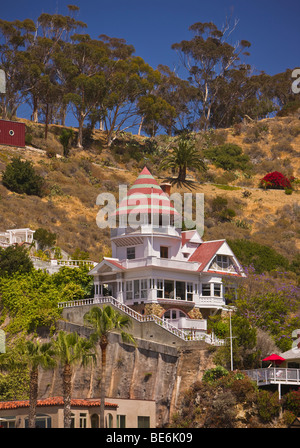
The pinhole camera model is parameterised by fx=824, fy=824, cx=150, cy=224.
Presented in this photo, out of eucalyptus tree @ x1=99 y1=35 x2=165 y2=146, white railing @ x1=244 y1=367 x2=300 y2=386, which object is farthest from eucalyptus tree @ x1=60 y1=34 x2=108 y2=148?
white railing @ x1=244 y1=367 x2=300 y2=386

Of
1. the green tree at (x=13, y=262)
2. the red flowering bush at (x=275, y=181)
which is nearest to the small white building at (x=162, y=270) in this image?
the green tree at (x=13, y=262)

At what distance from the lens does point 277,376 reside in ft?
153

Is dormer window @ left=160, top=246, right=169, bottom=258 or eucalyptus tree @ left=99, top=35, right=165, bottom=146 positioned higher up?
eucalyptus tree @ left=99, top=35, right=165, bottom=146

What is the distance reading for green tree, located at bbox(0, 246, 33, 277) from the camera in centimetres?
5838

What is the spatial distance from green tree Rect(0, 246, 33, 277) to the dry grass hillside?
13.6 metres

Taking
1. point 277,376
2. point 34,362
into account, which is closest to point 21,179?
point 277,376

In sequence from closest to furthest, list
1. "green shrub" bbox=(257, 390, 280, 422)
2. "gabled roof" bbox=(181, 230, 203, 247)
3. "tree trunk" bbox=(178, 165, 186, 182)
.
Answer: "green shrub" bbox=(257, 390, 280, 422) → "gabled roof" bbox=(181, 230, 203, 247) → "tree trunk" bbox=(178, 165, 186, 182)

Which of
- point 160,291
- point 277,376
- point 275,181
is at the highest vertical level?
point 275,181

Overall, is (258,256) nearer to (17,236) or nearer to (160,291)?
(160,291)

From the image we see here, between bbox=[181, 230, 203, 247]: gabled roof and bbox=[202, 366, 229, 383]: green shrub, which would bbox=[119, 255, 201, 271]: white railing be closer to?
bbox=[181, 230, 203, 247]: gabled roof

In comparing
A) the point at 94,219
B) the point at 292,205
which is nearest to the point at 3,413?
the point at 94,219

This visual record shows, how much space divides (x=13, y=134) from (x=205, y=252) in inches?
1750
